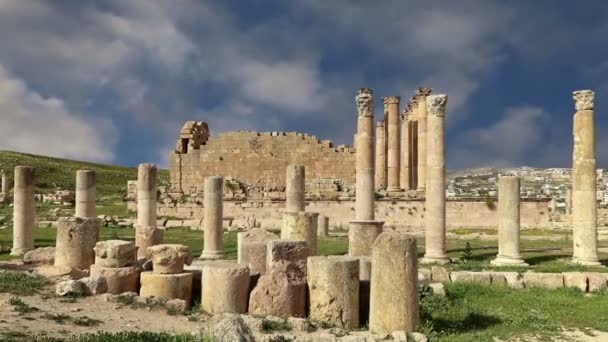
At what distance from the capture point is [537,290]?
15867mm

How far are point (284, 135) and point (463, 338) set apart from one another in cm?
3022

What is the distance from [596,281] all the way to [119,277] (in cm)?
1189

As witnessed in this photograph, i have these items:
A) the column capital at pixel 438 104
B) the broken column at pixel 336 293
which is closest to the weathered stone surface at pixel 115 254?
the broken column at pixel 336 293

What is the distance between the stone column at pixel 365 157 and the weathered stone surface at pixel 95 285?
11.9 metres

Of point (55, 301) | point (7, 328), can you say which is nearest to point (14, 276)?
point (55, 301)

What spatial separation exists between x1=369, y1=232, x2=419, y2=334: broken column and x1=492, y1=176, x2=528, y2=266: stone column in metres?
9.10

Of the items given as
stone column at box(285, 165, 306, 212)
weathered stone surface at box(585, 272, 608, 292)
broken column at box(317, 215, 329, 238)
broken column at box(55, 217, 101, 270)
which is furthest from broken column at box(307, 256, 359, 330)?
broken column at box(317, 215, 329, 238)

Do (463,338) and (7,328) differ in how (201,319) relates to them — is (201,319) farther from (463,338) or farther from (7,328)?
(463,338)

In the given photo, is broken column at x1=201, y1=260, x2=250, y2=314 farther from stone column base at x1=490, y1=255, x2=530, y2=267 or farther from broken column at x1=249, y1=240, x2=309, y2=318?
stone column base at x1=490, y1=255, x2=530, y2=267

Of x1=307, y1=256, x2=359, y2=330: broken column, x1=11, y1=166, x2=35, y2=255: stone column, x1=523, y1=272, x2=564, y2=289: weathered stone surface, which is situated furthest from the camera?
x1=11, y1=166, x2=35, y2=255: stone column

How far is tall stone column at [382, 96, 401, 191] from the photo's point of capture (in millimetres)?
35906

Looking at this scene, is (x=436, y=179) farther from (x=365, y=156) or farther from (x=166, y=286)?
→ (x=166, y=286)

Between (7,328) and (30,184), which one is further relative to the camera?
(30,184)

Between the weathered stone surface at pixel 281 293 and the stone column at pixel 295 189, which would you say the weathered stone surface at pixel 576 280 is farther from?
the stone column at pixel 295 189
